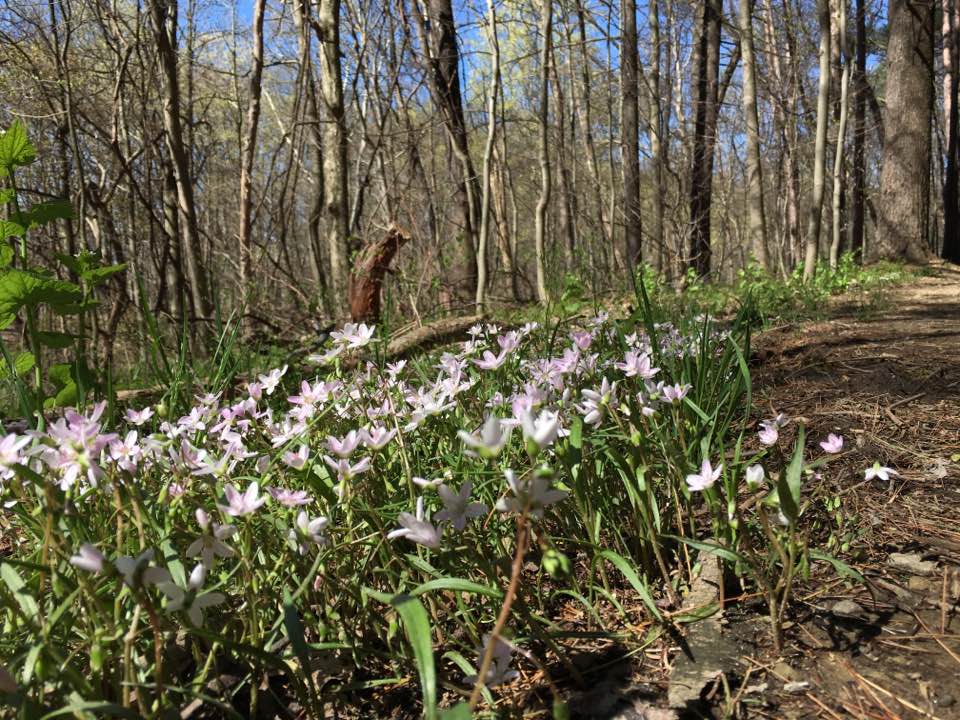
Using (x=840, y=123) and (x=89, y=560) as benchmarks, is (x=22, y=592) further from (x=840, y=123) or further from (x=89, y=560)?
(x=840, y=123)

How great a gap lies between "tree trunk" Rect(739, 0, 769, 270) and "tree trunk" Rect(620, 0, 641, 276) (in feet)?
4.50

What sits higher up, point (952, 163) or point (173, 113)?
point (952, 163)

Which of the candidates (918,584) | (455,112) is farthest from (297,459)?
(455,112)

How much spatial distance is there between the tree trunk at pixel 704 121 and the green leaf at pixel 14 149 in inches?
330

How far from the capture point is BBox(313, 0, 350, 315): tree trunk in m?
5.15

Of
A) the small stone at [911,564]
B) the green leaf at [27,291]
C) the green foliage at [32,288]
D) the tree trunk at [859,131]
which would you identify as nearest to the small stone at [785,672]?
the small stone at [911,564]

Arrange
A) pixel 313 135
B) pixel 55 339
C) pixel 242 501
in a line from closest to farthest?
pixel 242 501, pixel 55 339, pixel 313 135

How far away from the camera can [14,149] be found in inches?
76.3

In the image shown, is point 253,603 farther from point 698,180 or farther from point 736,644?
point 698,180

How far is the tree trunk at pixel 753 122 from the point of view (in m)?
8.08

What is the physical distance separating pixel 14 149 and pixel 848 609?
8.25 feet

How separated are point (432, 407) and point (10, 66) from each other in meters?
7.26

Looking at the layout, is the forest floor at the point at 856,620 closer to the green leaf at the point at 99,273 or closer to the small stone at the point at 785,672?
the small stone at the point at 785,672

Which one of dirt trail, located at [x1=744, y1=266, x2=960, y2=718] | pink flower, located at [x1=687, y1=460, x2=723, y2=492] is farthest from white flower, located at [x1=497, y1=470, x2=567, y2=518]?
dirt trail, located at [x1=744, y1=266, x2=960, y2=718]
